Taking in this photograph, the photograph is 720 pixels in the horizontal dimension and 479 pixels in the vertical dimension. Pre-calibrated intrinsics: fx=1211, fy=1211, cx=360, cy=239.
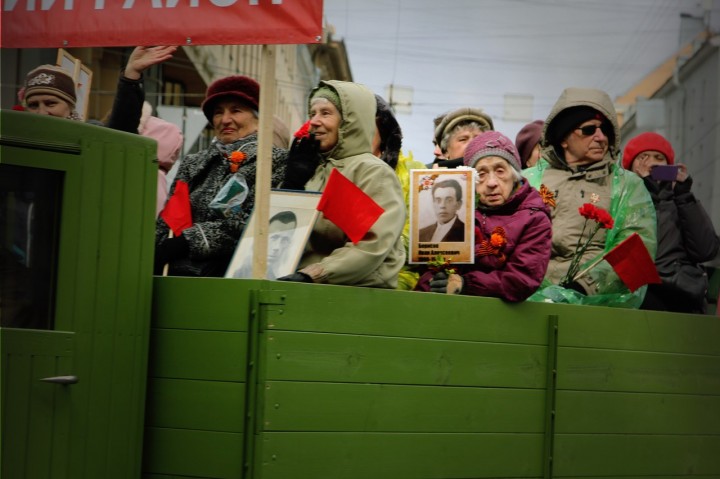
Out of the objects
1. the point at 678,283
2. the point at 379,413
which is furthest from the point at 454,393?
the point at 678,283

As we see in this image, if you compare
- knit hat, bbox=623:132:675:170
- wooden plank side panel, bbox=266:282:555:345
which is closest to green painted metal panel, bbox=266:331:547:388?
wooden plank side panel, bbox=266:282:555:345

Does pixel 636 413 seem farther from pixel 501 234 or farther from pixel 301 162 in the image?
pixel 301 162

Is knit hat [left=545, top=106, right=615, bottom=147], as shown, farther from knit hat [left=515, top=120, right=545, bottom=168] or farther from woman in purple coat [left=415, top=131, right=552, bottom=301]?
knit hat [left=515, top=120, right=545, bottom=168]

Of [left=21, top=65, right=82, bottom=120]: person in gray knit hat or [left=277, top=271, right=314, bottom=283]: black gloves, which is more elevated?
[left=21, top=65, right=82, bottom=120]: person in gray knit hat

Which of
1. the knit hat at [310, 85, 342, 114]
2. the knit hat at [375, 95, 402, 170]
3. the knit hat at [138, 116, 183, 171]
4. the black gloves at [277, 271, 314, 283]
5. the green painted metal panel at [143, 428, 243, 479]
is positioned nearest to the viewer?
the green painted metal panel at [143, 428, 243, 479]

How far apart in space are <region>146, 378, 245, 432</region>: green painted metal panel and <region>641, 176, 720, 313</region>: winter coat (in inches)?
133

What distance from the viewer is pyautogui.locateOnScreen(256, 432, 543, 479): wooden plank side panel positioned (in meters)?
4.45

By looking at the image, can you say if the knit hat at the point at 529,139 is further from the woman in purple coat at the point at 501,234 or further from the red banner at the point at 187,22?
the red banner at the point at 187,22

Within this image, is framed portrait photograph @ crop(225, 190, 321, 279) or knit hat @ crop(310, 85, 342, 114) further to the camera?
knit hat @ crop(310, 85, 342, 114)

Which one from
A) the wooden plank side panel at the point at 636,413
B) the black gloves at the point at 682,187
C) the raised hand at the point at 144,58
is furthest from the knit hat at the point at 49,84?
the black gloves at the point at 682,187

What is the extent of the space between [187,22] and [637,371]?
2.58 metres

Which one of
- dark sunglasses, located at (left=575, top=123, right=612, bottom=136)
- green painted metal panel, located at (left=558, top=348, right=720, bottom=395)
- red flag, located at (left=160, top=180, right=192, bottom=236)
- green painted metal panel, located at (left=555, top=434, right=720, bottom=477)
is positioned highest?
dark sunglasses, located at (left=575, top=123, right=612, bottom=136)

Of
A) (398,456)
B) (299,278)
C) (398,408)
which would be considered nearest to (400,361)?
(398,408)

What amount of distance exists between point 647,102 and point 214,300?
136 feet
